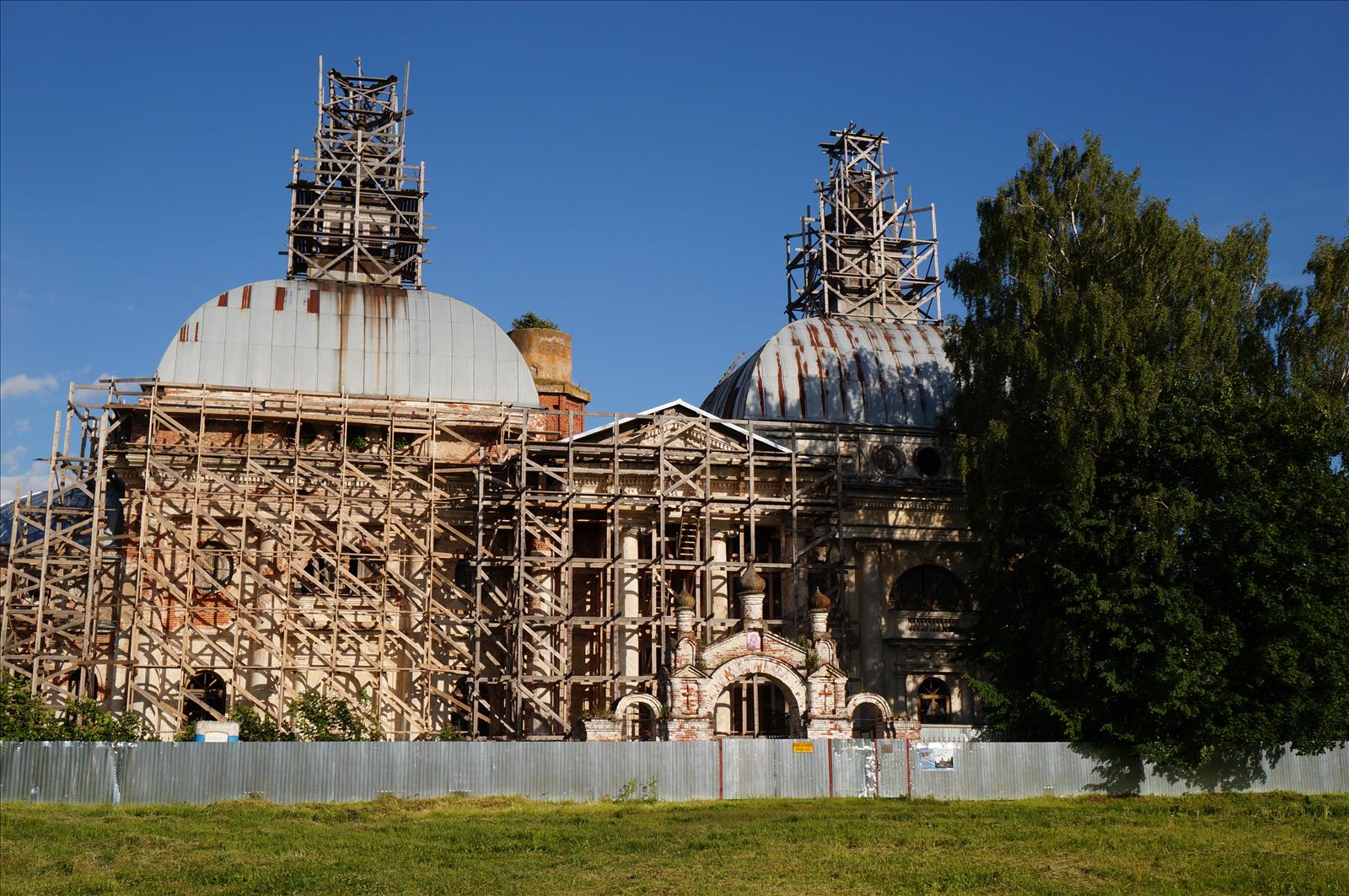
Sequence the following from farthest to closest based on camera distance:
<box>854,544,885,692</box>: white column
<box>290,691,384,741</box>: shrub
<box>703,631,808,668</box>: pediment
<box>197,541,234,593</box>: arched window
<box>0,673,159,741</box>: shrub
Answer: <box>854,544,885,692</box>: white column < <box>197,541,234,593</box>: arched window < <box>290,691,384,741</box>: shrub < <box>0,673,159,741</box>: shrub < <box>703,631,808,668</box>: pediment

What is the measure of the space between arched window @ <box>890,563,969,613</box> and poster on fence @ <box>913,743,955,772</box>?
1195 cm

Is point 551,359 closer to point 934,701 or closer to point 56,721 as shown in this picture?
point 934,701

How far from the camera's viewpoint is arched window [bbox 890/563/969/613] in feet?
141

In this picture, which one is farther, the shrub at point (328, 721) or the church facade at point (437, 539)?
the church facade at point (437, 539)

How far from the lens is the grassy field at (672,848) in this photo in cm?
2219

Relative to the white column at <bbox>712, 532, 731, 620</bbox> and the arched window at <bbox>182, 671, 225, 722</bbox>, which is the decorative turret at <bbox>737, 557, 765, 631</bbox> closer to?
the white column at <bbox>712, 532, 731, 620</bbox>

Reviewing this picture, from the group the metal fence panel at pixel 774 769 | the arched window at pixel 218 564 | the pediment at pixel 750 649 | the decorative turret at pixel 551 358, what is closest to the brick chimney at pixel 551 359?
the decorative turret at pixel 551 358

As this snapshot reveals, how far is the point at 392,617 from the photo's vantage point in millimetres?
39031

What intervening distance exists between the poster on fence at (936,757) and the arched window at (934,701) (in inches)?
438

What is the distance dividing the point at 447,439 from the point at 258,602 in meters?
6.71

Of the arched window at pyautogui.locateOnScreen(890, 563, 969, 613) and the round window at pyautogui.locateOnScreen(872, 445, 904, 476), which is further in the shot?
the round window at pyautogui.locateOnScreen(872, 445, 904, 476)

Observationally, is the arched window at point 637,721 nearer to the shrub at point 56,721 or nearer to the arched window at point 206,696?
the shrub at point 56,721

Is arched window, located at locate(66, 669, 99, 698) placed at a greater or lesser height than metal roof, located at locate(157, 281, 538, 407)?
lesser

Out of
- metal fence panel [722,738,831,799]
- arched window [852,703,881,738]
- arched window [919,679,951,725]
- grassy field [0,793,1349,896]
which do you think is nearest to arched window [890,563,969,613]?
arched window [919,679,951,725]
